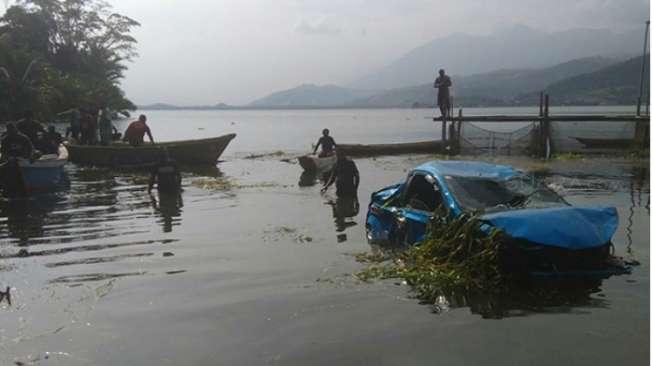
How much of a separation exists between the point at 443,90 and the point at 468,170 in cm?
2031

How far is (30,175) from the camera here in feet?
60.5

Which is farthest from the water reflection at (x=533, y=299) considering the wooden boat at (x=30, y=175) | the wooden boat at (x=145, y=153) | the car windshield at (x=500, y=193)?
the wooden boat at (x=145, y=153)

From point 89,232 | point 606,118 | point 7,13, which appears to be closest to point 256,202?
point 89,232

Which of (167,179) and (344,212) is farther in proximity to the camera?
(167,179)

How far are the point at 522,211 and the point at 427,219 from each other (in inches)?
56.7

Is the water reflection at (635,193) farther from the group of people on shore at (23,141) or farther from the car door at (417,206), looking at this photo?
the group of people on shore at (23,141)

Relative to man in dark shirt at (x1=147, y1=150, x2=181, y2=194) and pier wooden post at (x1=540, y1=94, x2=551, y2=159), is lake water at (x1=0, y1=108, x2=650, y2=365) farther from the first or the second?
pier wooden post at (x1=540, y1=94, x2=551, y2=159)

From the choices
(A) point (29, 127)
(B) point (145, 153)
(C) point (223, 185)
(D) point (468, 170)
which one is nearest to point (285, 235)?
(D) point (468, 170)

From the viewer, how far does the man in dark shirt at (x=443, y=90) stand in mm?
28344

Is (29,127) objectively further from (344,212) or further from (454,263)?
(454,263)

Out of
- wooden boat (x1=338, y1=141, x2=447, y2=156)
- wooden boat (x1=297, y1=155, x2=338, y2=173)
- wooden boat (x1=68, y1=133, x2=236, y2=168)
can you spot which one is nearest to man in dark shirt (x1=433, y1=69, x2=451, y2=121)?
wooden boat (x1=338, y1=141, x2=447, y2=156)

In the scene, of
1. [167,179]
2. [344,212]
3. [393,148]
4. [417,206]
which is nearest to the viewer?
[417,206]

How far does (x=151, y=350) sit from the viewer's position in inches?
244

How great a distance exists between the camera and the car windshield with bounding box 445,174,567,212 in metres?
8.51
